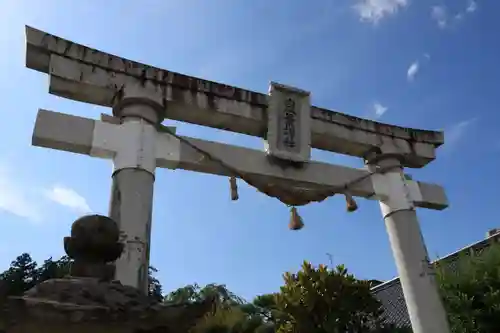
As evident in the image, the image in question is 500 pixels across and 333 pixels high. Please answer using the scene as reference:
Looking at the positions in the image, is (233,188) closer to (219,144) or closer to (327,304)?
(219,144)

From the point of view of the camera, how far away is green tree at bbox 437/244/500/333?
7.41 meters

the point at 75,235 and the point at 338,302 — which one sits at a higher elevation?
the point at 338,302

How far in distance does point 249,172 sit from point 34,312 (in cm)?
447

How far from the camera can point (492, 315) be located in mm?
7344

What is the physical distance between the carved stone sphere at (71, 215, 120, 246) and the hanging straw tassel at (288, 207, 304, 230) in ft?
13.8

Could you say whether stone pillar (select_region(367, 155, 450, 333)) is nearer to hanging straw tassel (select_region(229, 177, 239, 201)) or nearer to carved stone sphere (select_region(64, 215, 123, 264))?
hanging straw tassel (select_region(229, 177, 239, 201))

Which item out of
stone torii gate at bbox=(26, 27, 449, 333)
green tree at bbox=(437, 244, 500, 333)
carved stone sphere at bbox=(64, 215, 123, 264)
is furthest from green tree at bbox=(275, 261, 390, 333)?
carved stone sphere at bbox=(64, 215, 123, 264)

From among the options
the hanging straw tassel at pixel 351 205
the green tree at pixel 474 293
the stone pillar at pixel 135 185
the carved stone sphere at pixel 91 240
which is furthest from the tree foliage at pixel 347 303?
the carved stone sphere at pixel 91 240

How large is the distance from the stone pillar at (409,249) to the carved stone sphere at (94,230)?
4926 mm

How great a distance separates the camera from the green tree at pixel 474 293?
24.3 ft

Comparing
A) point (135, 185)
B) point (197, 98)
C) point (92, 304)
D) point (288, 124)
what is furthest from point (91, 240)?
point (288, 124)

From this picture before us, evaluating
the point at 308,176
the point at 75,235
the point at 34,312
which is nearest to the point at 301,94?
the point at 308,176

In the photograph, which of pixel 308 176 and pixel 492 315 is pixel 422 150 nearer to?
pixel 308 176

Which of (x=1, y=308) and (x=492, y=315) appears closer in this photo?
(x=1, y=308)
